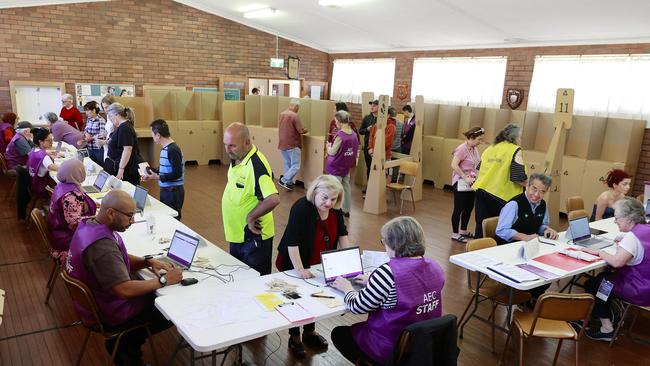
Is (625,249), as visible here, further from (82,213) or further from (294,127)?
(294,127)

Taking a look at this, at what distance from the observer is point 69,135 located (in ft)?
23.1

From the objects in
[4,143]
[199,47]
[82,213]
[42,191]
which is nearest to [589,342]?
[82,213]

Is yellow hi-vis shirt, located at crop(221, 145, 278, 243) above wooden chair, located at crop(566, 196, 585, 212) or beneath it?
above

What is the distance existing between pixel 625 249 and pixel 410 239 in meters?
2.08

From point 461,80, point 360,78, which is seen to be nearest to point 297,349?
point 461,80

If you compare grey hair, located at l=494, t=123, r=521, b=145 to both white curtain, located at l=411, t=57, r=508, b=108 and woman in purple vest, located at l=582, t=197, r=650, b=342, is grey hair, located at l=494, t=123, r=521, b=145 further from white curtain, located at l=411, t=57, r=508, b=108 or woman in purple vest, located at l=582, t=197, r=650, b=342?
white curtain, located at l=411, t=57, r=508, b=108

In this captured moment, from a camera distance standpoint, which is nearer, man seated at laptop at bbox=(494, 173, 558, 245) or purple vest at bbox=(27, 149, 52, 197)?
man seated at laptop at bbox=(494, 173, 558, 245)

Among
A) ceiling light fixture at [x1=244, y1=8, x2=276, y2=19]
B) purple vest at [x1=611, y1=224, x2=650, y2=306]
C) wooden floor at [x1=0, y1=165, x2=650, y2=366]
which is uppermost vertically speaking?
ceiling light fixture at [x1=244, y1=8, x2=276, y2=19]

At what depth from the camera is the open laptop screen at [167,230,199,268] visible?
2.88m

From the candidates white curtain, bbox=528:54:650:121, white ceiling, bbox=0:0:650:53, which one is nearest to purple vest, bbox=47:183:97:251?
white ceiling, bbox=0:0:650:53

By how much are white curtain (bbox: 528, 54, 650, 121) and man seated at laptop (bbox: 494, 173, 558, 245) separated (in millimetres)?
4703

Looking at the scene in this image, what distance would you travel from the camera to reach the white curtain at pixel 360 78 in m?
11.3

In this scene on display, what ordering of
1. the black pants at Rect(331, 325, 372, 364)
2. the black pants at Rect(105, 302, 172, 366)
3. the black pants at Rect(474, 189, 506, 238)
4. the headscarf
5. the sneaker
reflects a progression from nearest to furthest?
1. the black pants at Rect(331, 325, 372, 364)
2. the black pants at Rect(105, 302, 172, 366)
3. the headscarf
4. the sneaker
5. the black pants at Rect(474, 189, 506, 238)

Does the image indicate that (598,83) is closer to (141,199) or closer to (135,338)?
(141,199)
